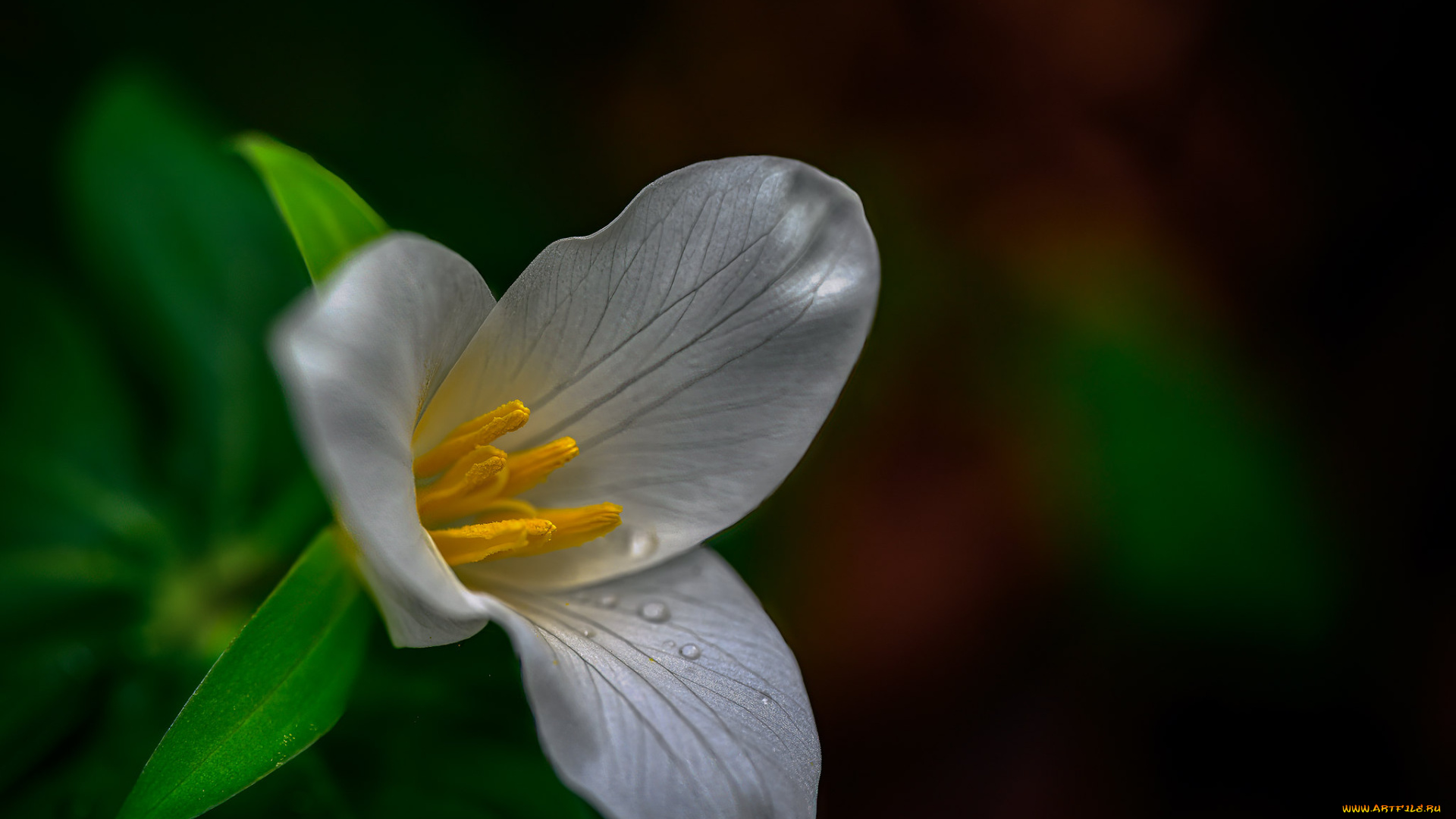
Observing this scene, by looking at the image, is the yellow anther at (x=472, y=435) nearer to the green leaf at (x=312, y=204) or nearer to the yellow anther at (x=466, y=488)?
the yellow anther at (x=466, y=488)

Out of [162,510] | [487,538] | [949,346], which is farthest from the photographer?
[949,346]

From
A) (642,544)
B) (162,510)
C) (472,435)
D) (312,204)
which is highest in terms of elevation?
(312,204)

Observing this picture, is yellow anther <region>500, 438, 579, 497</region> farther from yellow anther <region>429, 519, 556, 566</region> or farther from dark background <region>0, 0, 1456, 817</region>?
dark background <region>0, 0, 1456, 817</region>

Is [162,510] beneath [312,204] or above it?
beneath

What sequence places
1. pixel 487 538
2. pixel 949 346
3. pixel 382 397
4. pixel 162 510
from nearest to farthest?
pixel 382 397 < pixel 487 538 < pixel 162 510 < pixel 949 346

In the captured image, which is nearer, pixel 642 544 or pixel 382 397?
pixel 382 397

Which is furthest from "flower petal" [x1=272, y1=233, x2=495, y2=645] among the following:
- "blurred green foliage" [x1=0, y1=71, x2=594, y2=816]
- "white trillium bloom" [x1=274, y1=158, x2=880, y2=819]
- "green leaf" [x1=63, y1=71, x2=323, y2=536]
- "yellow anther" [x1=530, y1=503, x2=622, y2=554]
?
"green leaf" [x1=63, y1=71, x2=323, y2=536]

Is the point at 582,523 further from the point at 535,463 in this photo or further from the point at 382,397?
the point at 382,397

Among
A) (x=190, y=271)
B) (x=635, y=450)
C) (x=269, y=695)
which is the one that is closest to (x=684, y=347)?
(x=635, y=450)
